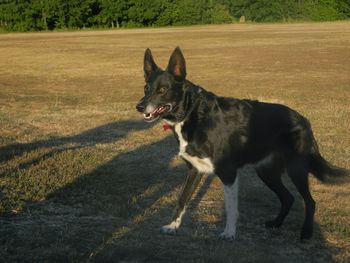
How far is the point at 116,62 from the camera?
2939 centimetres

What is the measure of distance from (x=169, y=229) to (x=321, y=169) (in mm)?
1753

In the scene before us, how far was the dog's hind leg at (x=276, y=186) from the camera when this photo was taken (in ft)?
19.0

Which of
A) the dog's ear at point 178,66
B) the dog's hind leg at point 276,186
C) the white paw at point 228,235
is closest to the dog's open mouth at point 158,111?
the dog's ear at point 178,66

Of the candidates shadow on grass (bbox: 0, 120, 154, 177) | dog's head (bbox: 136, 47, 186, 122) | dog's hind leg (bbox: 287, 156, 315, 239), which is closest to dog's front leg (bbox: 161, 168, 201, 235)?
dog's head (bbox: 136, 47, 186, 122)

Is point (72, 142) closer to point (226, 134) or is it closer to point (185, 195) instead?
point (185, 195)

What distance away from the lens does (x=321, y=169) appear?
5816 mm

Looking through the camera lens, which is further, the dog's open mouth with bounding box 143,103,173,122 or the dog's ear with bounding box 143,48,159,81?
the dog's ear with bounding box 143,48,159,81

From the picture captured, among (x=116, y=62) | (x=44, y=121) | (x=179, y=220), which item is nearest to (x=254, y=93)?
(x=44, y=121)

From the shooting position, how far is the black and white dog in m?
5.31

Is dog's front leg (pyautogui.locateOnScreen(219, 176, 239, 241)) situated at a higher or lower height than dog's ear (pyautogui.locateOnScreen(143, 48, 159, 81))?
lower

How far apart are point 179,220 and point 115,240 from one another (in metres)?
0.75

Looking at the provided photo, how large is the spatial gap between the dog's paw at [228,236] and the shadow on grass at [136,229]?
105 millimetres

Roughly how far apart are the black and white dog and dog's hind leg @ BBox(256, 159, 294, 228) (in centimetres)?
1

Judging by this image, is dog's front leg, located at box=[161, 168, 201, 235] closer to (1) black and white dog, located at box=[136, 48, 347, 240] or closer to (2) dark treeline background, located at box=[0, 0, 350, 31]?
(1) black and white dog, located at box=[136, 48, 347, 240]
